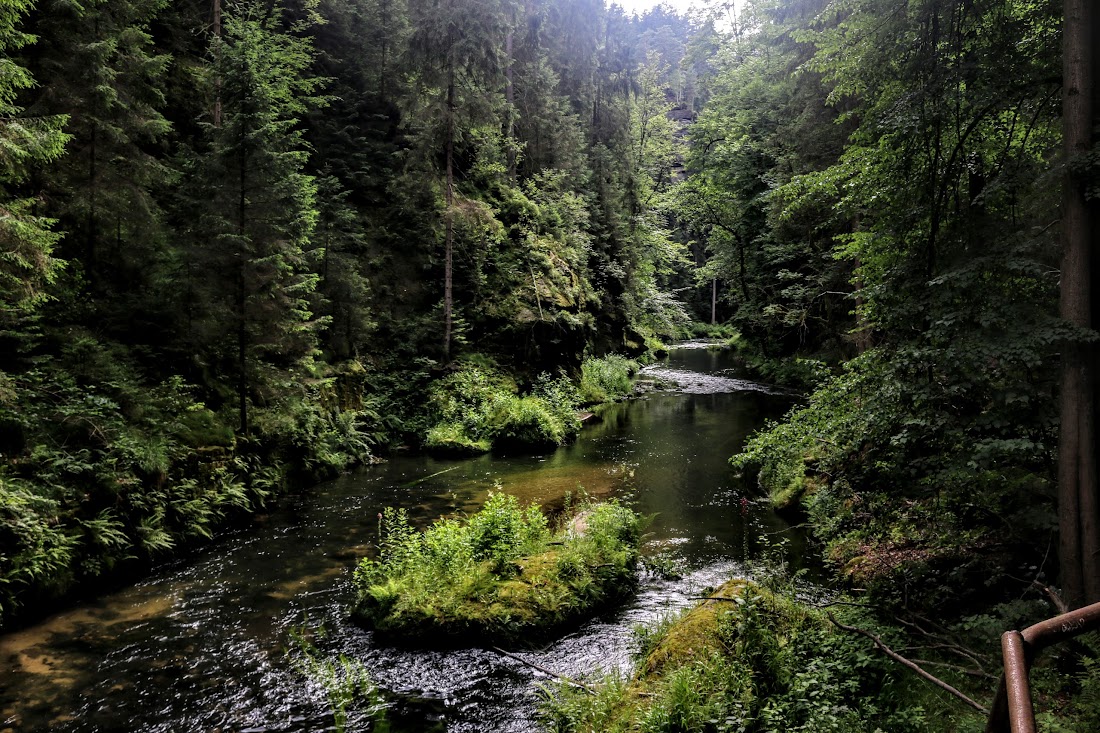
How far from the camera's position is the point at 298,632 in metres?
7.88

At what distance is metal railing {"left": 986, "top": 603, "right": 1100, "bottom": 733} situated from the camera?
180cm

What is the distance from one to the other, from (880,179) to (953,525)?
4.50m

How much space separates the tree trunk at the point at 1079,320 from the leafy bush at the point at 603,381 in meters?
19.6

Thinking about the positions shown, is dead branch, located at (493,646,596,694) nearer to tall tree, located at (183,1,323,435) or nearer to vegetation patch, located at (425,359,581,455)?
tall tree, located at (183,1,323,435)

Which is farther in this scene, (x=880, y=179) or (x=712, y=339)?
(x=712, y=339)

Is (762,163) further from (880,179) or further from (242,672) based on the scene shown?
(242,672)

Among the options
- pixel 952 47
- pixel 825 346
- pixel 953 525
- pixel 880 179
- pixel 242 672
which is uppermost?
pixel 952 47

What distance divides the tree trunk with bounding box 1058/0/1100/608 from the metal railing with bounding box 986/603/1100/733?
4.36 m

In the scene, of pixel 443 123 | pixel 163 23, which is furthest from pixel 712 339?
pixel 163 23

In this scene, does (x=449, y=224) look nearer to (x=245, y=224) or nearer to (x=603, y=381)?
(x=245, y=224)

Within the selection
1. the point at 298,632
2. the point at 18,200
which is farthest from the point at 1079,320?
the point at 18,200

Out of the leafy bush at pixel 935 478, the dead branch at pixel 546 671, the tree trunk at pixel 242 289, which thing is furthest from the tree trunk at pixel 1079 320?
the tree trunk at pixel 242 289

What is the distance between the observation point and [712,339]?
61.7m

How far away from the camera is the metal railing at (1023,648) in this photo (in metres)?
1.80
